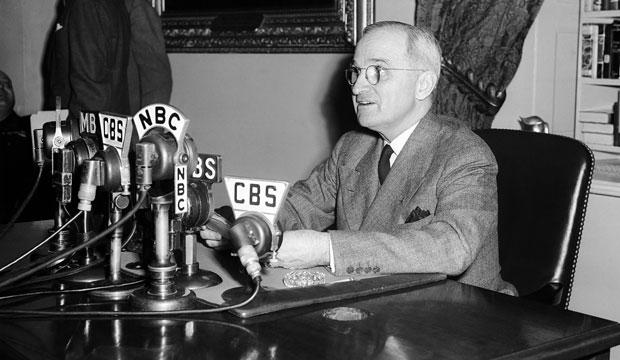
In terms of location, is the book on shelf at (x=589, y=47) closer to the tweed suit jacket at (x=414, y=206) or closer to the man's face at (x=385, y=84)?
the tweed suit jacket at (x=414, y=206)

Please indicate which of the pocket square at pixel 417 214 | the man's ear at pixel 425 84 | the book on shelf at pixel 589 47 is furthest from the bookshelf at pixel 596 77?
the pocket square at pixel 417 214

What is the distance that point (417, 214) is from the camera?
229cm

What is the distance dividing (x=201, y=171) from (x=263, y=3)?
2851mm

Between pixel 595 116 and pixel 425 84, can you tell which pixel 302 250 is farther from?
pixel 595 116

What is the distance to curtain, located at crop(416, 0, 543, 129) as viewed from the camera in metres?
3.52

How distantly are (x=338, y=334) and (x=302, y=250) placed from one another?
0.40 m

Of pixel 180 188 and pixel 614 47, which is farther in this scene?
pixel 614 47

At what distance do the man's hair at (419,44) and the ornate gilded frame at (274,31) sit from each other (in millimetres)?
1568

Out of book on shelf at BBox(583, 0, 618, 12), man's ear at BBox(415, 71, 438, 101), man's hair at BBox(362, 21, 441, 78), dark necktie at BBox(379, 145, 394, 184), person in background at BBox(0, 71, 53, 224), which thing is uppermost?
book on shelf at BBox(583, 0, 618, 12)

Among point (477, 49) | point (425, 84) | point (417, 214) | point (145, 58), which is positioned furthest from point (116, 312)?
point (145, 58)

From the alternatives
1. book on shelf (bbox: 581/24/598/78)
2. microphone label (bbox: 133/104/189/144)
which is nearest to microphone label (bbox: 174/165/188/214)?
microphone label (bbox: 133/104/189/144)

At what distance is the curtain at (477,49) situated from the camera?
3.52m

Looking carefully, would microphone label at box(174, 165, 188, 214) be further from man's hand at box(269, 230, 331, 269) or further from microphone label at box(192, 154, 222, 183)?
man's hand at box(269, 230, 331, 269)

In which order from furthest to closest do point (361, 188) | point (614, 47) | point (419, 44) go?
point (614, 47) → point (361, 188) → point (419, 44)
